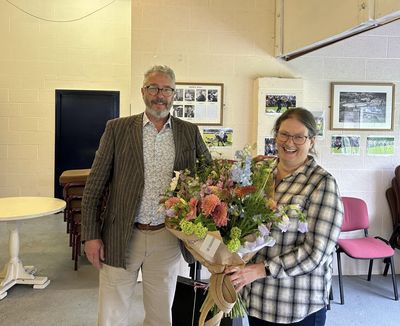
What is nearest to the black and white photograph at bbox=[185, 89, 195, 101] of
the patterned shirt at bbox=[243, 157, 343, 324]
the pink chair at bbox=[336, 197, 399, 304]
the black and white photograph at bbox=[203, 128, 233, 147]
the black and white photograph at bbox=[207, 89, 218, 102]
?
the black and white photograph at bbox=[207, 89, 218, 102]

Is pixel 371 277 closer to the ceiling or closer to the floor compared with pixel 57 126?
closer to the floor

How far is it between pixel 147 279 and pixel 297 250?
3.10 feet

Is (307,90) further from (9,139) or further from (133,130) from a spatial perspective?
(9,139)

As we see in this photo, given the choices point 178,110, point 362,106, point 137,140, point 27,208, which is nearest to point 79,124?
point 27,208

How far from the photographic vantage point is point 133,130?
6.04ft

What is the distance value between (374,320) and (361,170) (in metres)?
1.36

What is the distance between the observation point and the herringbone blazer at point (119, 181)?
5.77 ft

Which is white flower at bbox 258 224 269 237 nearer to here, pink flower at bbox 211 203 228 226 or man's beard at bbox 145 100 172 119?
pink flower at bbox 211 203 228 226

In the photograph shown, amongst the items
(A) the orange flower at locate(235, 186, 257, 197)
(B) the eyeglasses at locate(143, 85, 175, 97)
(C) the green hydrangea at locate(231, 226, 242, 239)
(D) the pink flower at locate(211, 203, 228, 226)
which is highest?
(B) the eyeglasses at locate(143, 85, 175, 97)

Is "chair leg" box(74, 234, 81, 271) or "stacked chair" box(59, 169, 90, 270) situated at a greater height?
"stacked chair" box(59, 169, 90, 270)

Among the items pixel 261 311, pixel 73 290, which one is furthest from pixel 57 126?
pixel 261 311

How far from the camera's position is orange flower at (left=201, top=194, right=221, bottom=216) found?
1.08 meters

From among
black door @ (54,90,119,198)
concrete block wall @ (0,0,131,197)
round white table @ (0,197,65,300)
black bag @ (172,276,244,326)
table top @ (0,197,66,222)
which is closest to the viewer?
black bag @ (172,276,244,326)

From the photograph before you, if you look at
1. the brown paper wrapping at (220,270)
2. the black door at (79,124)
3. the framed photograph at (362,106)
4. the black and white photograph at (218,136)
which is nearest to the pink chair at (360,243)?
the framed photograph at (362,106)
